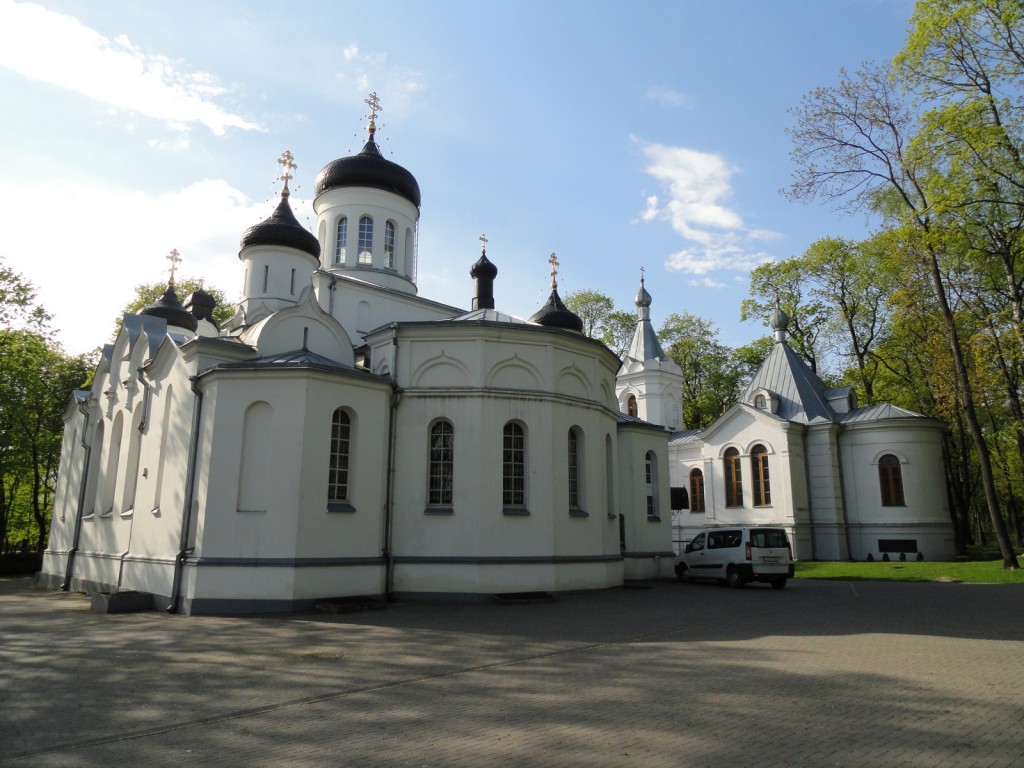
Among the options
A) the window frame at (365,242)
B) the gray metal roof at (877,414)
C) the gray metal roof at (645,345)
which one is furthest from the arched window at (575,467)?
the gray metal roof at (645,345)

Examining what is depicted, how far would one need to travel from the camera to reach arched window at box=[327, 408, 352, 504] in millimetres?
14984


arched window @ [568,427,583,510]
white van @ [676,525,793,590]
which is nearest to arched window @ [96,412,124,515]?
arched window @ [568,427,583,510]

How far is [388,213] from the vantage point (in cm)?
2395

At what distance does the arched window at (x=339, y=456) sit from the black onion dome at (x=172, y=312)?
11.8 metres

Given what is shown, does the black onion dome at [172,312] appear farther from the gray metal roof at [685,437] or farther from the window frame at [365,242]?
the gray metal roof at [685,437]

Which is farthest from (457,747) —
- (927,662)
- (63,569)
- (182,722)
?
(63,569)

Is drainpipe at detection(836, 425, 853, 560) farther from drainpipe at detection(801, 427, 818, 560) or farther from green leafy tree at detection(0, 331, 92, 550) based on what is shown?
green leafy tree at detection(0, 331, 92, 550)

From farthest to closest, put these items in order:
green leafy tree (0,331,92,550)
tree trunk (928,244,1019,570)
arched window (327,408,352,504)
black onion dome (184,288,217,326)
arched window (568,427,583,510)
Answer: green leafy tree (0,331,92,550), black onion dome (184,288,217,326), tree trunk (928,244,1019,570), arched window (568,427,583,510), arched window (327,408,352,504)

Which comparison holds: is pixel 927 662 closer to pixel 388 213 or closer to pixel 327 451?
pixel 327 451

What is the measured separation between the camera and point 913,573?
21.6 metres

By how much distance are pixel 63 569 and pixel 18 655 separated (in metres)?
13.2

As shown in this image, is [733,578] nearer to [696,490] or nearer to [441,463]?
[441,463]

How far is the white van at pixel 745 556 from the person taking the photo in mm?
18234

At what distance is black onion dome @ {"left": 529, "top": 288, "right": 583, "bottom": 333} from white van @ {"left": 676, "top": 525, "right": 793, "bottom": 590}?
972 cm
